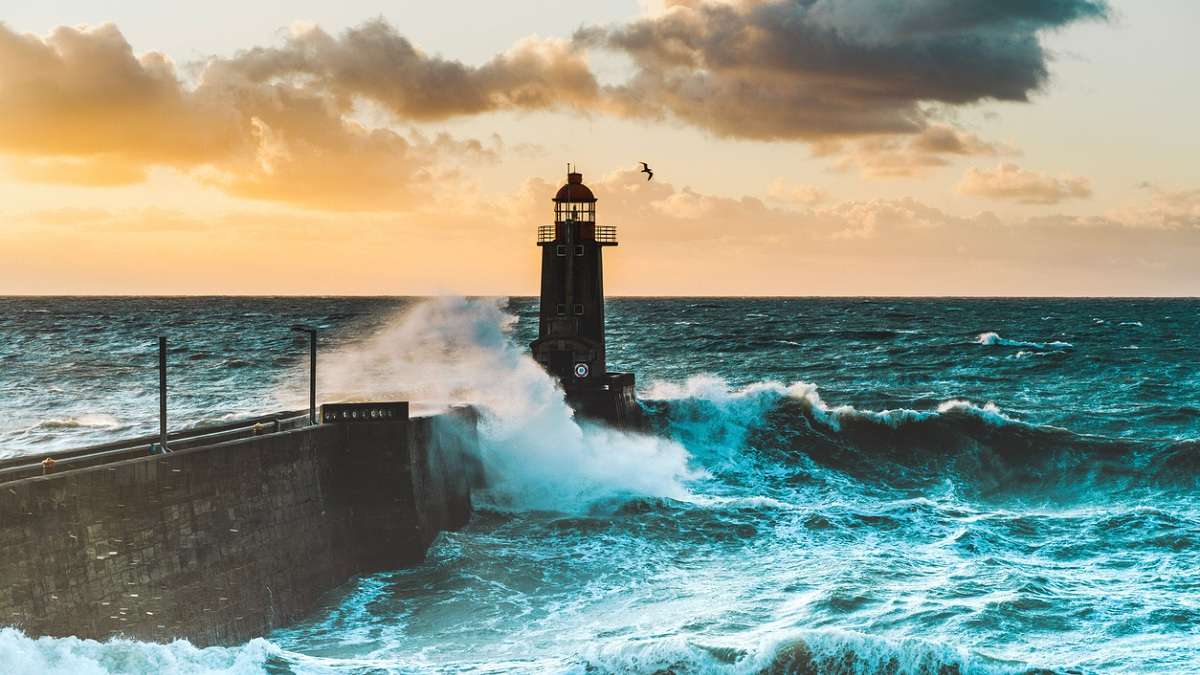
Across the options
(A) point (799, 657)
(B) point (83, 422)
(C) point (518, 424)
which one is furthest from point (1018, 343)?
(A) point (799, 657)

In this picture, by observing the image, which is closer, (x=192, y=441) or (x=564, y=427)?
(x=192, y=441)

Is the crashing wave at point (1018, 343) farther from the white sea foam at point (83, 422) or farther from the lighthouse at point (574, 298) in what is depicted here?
the white sea foam at point (83, 422)

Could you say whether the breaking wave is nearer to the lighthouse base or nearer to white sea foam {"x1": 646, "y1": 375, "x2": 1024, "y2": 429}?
Answer: white sea foam {"x1": 646, "y1": 375, "x2": 1024, "y2": 429}

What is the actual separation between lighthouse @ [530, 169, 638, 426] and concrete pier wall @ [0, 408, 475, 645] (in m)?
8.39

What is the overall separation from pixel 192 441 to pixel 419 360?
20.5 metres

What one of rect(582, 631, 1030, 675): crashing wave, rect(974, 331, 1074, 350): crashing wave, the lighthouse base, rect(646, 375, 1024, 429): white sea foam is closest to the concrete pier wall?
rect(582, 631, 1030, 675): crashing wave

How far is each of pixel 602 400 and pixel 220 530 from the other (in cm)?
1471

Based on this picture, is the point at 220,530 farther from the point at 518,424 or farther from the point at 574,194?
the point at 574,194

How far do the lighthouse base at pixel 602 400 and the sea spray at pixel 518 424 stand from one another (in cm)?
38

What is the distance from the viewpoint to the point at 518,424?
26766 mm

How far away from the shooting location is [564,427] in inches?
1086

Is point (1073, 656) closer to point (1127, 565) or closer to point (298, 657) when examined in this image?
point (1127, 565)

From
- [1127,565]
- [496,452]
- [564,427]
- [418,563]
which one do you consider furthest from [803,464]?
[418,563]

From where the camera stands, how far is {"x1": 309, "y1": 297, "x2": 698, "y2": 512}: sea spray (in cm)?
2562
